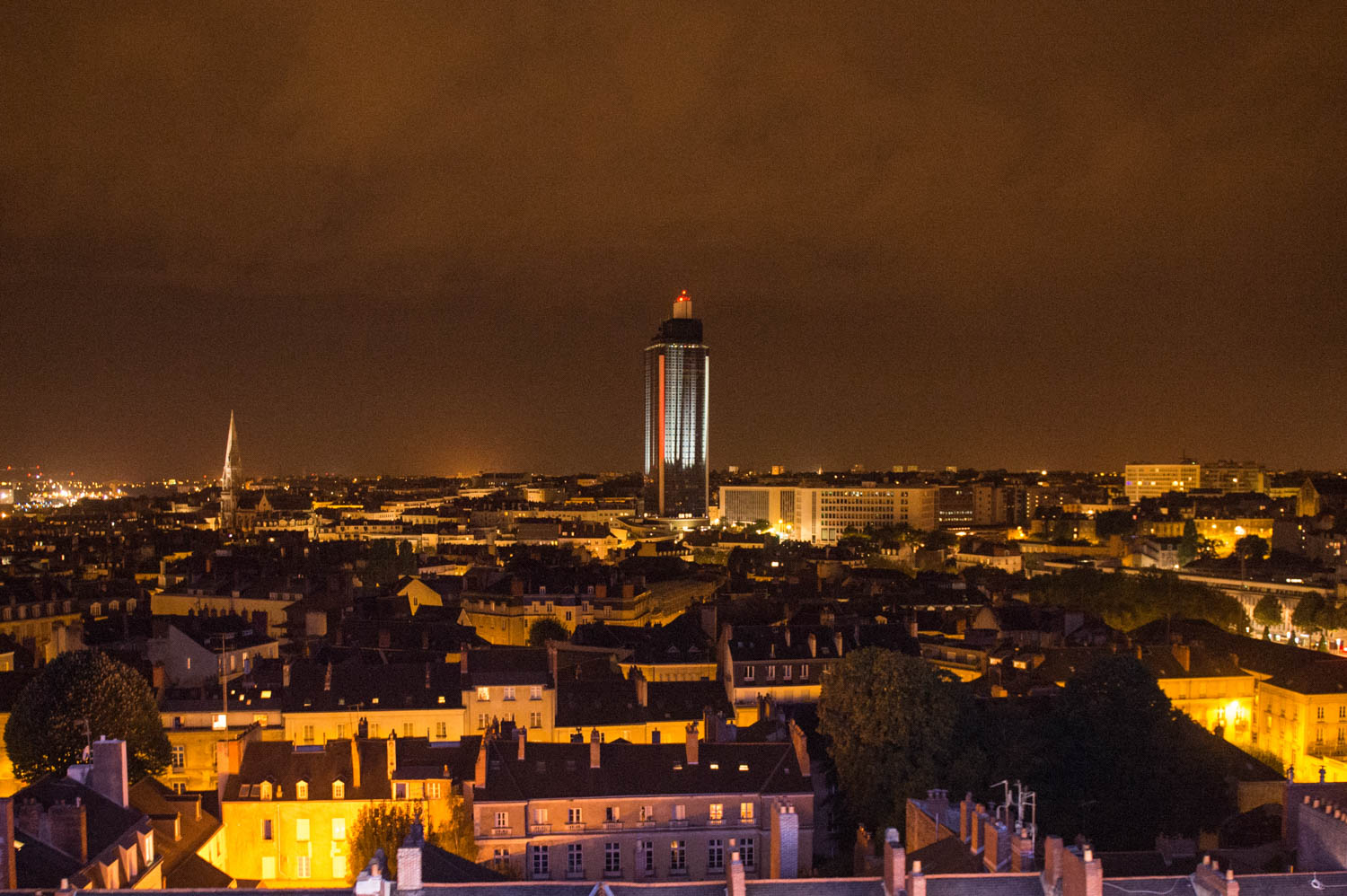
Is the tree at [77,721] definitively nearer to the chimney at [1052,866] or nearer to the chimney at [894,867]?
the chimney at [894,867]

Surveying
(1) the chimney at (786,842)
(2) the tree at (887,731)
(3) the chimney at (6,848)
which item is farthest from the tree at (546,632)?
(3) the chimney at (6,848)

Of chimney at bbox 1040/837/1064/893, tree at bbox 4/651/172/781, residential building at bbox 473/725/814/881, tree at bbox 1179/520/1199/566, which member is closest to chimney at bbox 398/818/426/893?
chimney at bbox 1040/837/1064/893

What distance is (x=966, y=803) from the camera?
2470 centimetres

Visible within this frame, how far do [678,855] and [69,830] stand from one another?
697 inches

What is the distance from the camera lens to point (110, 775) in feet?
95.1

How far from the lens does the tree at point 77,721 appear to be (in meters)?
39.1

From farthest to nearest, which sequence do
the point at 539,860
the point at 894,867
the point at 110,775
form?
the point at 539,860
the point at 110,775
the point at 894,867

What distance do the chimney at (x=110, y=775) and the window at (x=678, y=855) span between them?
634 inches

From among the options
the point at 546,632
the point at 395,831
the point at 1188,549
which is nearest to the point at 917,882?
the point at 395,831

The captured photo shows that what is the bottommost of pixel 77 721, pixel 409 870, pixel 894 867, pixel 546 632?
pixel 409 870

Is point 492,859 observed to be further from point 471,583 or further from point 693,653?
point 471,583

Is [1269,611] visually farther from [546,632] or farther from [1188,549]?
[546,632]

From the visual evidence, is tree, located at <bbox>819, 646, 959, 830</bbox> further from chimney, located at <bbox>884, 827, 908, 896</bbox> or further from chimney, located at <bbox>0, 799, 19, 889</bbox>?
chimney, located at <bbox>0, 799, 19, 889</bbox>

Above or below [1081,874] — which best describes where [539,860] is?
below
